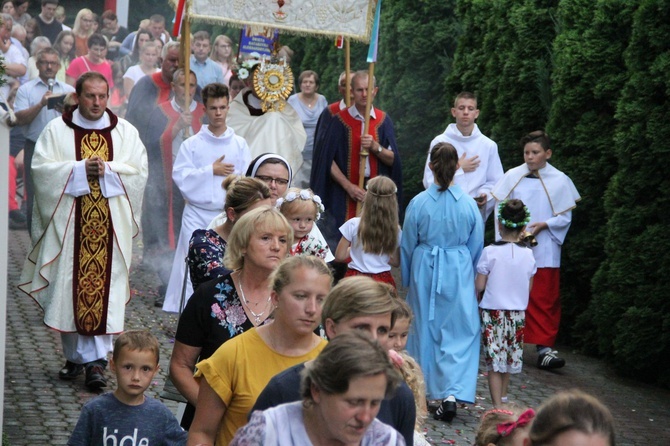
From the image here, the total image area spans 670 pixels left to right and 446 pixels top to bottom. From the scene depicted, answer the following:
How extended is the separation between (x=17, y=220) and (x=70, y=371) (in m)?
7.18

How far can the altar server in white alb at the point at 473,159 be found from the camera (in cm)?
1133

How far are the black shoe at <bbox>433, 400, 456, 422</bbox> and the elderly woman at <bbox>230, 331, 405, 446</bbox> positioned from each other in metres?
5.33

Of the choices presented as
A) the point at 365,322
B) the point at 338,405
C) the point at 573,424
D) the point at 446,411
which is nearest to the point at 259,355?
the point at 365,322

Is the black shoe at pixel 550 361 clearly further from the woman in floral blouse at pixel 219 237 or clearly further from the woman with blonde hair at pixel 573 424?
the woman with blonde hair at pixel 573 424

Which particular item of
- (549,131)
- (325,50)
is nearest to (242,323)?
(549,131)

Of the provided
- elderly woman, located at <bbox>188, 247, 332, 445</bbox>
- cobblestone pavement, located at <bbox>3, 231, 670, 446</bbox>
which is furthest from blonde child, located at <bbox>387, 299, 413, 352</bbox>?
cobblestone pavement, located at <bbox>3, 231, 670, 446</bbox>

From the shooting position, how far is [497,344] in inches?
356

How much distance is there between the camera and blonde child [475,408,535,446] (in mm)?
4086

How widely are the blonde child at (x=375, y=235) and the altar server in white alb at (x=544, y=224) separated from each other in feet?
5.96

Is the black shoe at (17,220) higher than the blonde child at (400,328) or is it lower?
lower

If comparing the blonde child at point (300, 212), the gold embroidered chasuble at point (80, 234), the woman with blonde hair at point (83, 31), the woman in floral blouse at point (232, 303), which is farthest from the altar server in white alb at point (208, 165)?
the woman with blonde hair at point (83, 31)

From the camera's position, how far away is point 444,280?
8945 millimetres

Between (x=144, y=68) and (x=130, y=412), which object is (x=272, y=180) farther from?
(x=144, y=68)

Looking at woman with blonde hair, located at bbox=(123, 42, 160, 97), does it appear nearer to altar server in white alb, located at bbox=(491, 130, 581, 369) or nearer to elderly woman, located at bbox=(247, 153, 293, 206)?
altar server in white alb, located at bbox=(491, 130, 581, 369)
